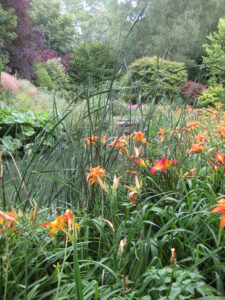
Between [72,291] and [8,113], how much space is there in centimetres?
436

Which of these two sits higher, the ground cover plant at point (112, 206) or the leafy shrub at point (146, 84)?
the leafy shrub at point (146, 84)

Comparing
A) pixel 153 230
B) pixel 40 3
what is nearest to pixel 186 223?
pixel 153 230

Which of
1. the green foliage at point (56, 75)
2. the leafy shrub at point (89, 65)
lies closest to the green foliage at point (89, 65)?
the leafy shrub at point (89, 65)

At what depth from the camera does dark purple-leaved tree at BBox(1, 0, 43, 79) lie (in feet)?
31.3

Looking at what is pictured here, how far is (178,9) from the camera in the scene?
1702cm

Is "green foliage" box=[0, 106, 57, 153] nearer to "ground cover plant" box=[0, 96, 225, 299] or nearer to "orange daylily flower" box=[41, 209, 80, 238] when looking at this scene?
"ground cover plant" box=[0, 96, 225, 299]

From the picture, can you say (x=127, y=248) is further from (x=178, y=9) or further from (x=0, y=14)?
(x=178, y=9)

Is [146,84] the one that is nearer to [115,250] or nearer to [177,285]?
[115,250]

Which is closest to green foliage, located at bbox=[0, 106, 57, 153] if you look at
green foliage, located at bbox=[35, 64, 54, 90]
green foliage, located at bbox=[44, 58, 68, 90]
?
green foliage, located at bbox=[44, 58, 68, 90]

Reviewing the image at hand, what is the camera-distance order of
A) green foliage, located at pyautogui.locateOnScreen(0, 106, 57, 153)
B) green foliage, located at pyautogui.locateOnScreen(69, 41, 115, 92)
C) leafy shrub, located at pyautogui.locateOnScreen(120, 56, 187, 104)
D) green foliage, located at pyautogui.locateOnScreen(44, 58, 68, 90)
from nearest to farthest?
green foliage, located at pyautogui.locateOnScreen(69, 41, 115, 92) < leafy shrub, located at pyautogui.locateOnScreen(120, 56, 187, 104) < green foliage, located at pyautogui.locateOnScreen(44, 58, 68, 90) < green foliage, located at pyautogui.locateOnScreen(0, 106, 57, 153)

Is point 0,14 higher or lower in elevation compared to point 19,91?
higher

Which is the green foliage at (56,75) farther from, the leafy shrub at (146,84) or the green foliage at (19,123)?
the green foliage at (19,123)

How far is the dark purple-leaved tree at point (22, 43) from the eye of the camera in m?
9.55

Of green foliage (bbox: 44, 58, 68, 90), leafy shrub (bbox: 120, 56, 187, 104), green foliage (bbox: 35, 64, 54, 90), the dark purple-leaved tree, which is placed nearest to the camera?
leafy shrub (bbox: 120, 56, 187, 104)
